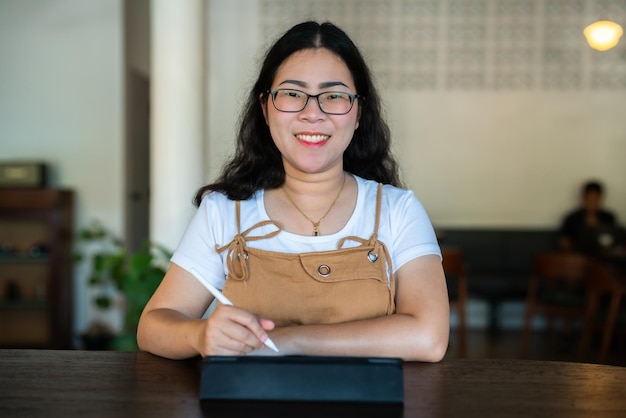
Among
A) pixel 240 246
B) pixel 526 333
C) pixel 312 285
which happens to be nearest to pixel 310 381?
pixel 312 285

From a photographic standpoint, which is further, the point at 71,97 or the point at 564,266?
the point at 71,97

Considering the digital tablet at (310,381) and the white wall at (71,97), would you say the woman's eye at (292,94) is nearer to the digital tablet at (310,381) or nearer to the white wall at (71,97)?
the digital tablet at (310,381)

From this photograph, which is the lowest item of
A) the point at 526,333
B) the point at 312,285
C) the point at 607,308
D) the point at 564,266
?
A: the point at 526,333

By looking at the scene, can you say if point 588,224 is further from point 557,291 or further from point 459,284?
point 459,284

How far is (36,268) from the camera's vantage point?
6535 millimetres

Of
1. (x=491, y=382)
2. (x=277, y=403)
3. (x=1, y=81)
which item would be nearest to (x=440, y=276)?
(x=491, y=382)

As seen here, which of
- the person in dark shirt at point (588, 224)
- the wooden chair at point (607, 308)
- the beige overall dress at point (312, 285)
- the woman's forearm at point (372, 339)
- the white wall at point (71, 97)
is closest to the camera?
the woman's forearm at point (372, 339)

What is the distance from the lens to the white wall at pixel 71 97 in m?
6.71

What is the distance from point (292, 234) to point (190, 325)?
383 mm

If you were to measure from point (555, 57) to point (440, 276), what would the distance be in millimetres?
6676

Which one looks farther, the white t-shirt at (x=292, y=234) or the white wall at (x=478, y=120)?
the white wall at (x=478, y=120)

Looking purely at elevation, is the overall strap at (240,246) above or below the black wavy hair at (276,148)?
below

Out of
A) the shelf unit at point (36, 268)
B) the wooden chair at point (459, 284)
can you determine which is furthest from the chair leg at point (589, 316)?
the shelf unit at point (36, 268)

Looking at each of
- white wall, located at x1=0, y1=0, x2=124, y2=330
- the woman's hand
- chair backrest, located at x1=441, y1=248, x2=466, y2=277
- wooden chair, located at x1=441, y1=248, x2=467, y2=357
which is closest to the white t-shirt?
the woman's hand
